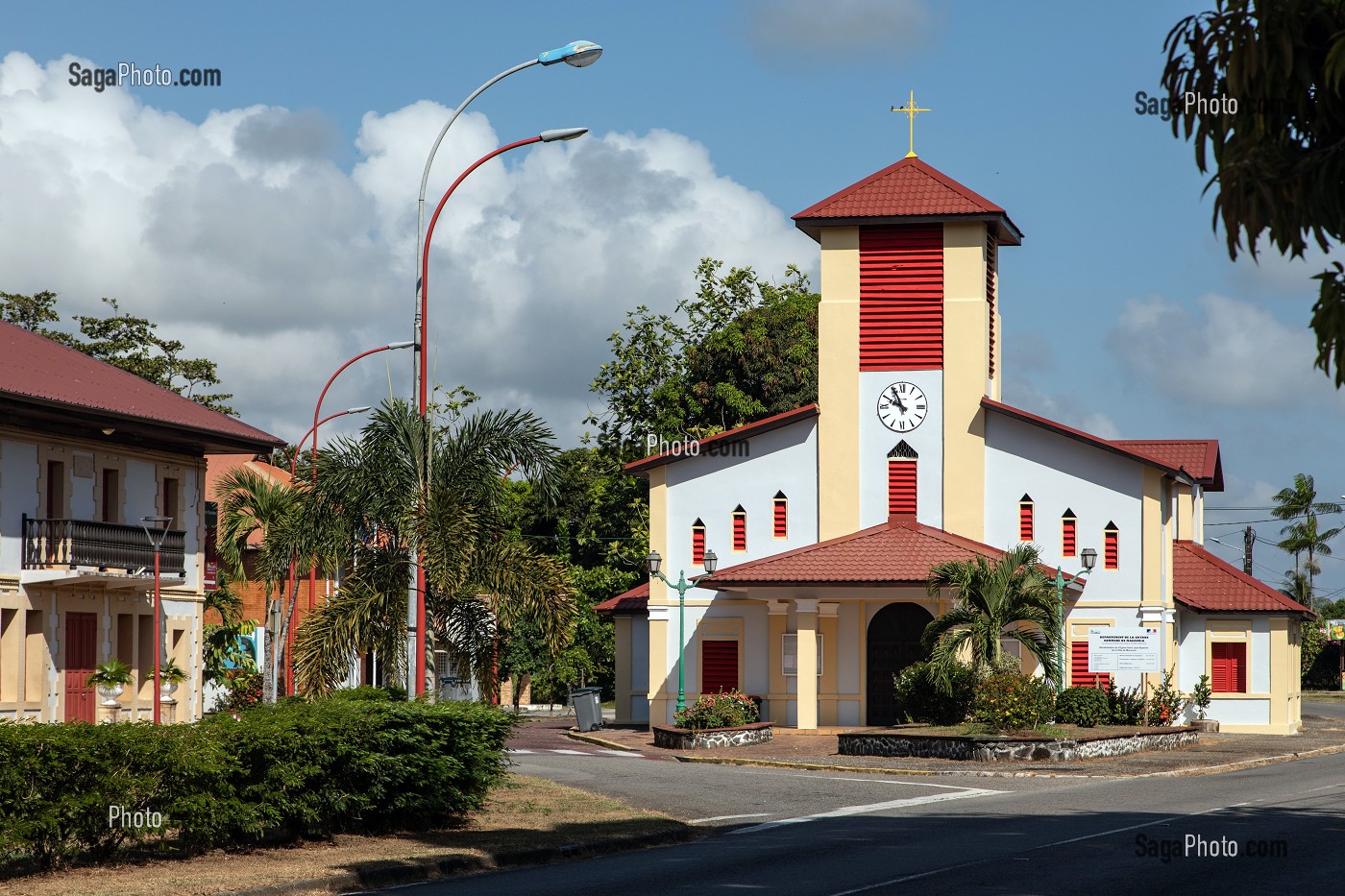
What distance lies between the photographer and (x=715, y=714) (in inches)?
1393

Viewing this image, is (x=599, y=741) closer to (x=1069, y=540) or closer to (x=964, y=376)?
(x=1069, y=540)

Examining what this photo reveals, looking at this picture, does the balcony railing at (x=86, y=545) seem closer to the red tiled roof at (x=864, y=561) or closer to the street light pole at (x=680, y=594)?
the street light pole at (x=680, y=594)

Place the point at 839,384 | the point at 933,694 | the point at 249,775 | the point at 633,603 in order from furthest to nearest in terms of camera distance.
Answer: the point at 633,603, the point at 839,384, the point at 933,694, the point at 249,775

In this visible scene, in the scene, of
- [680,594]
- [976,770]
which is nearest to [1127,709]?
[976,770]

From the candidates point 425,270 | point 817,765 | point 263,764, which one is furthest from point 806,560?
point 263,764

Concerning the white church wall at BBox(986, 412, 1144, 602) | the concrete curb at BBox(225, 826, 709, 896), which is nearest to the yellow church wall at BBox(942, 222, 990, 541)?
the white church wall at BBox(986, 412, 1144, 602)

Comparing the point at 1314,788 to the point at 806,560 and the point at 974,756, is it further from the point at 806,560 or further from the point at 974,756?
the point at 806,560

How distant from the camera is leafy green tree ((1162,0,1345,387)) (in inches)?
338

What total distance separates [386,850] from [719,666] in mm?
25505

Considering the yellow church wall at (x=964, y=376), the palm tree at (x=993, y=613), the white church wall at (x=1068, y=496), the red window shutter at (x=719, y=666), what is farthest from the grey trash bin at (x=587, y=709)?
the palm tree at (x=993, y=613)

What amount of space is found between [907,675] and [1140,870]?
806 inches

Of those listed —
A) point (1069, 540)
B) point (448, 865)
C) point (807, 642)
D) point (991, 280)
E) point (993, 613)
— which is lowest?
point (448, 865)

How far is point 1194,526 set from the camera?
5291cm

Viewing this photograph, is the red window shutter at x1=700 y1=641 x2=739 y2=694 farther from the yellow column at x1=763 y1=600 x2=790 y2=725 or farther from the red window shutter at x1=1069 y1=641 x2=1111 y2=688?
the red window shutter at x1=1069 y1=641 x2=1111 y2=688
